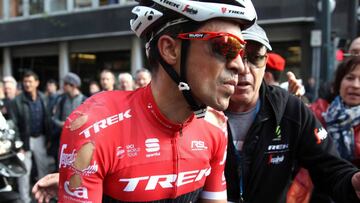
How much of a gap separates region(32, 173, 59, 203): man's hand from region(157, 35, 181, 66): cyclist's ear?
73 cm

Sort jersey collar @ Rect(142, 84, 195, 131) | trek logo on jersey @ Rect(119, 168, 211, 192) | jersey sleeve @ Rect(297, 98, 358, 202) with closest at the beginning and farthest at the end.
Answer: trek logo on jersey @ Rect(119, 168, 211, 192), jersey collar @ Rect(142, 84, 195, 131), jersey sleeve @ Rect(297, 98, 358, 202)

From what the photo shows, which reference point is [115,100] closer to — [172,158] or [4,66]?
[172,158]

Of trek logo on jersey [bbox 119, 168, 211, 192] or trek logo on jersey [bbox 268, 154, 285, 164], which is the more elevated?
trek logo on jersey [bbox 119, 168, 211, 192]

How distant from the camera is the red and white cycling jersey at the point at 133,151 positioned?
163 centimetres

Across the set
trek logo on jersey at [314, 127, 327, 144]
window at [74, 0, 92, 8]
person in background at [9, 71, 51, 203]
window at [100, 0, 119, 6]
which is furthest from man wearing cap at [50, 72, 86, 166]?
window at [74, 0, 92, 8]

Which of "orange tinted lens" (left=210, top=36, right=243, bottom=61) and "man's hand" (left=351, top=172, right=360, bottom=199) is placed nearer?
"orange tinted lens" (left=210, top=36, right=243, bottom=61)

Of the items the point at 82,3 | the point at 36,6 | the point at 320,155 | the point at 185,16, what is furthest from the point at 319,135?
the point at 36,6

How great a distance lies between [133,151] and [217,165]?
0.46 m

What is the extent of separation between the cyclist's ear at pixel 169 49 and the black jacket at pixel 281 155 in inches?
31.5

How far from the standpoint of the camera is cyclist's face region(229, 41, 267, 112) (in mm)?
2357

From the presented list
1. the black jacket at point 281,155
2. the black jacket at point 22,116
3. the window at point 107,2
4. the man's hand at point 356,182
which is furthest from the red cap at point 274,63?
the window at point 107,2

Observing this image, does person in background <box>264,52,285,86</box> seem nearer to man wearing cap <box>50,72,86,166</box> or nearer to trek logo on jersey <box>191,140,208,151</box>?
trek logo on jersey <box>191,140,208,151</box>

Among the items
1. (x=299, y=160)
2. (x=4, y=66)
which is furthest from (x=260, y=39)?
(x=4, y=66)

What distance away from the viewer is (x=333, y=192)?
2.47 meters
